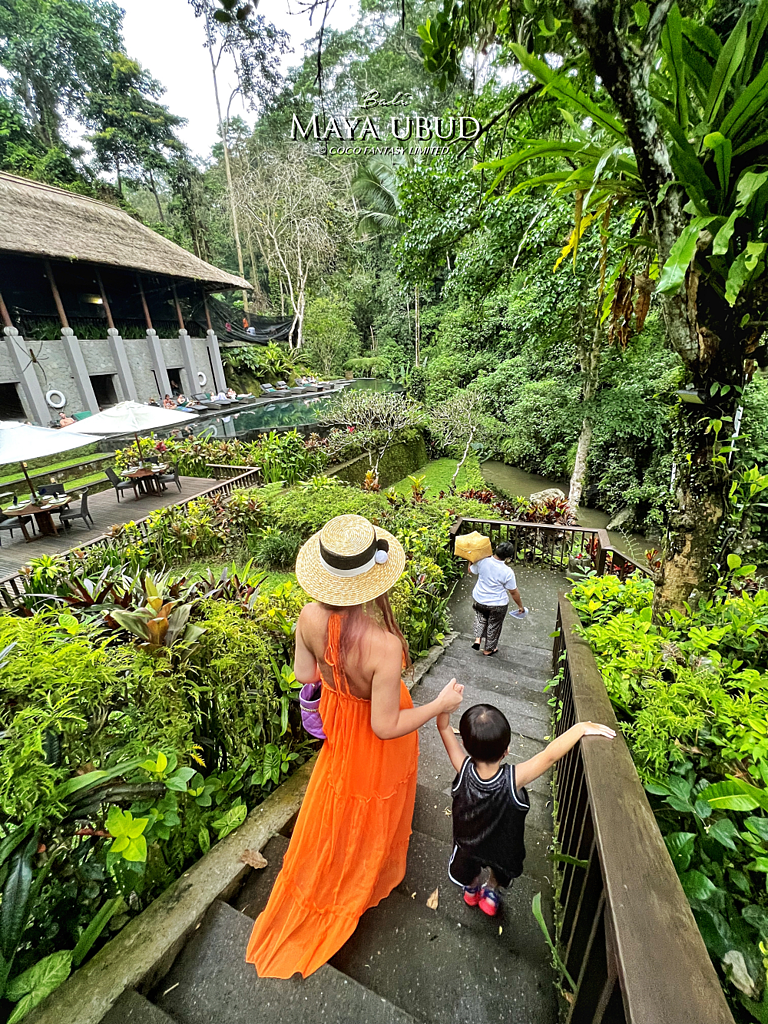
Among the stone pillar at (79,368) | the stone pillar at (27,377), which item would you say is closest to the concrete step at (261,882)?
the stone pillar at (27,377)

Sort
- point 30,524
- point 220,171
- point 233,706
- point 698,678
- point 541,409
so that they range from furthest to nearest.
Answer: point 220,171 < point 541,409 < point 30,524 < point 233,706 < point 698,678

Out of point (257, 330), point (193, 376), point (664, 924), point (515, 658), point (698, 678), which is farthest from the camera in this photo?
point (257, 330)

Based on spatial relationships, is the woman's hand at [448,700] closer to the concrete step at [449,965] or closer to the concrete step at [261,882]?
the concrete step at [449,965]

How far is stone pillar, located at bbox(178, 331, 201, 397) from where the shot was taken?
1847cm

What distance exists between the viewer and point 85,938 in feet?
5.00

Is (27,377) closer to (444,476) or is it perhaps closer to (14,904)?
(444,476)

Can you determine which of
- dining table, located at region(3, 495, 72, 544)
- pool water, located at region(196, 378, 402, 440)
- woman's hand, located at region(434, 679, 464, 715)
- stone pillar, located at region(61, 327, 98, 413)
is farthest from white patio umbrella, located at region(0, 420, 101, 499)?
stone pillar, located at region(61, 327, 98, 413)

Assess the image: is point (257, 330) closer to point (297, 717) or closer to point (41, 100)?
point (41, 100)

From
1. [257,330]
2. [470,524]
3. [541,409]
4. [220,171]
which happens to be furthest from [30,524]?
[220,171]

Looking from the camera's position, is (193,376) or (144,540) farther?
(193,376)

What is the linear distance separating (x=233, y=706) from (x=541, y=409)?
433 inches

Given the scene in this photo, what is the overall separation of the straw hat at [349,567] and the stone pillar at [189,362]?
19965mm

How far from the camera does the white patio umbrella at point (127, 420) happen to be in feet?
29.6

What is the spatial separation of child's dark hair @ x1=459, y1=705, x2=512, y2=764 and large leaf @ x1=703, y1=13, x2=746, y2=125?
2.36 m
